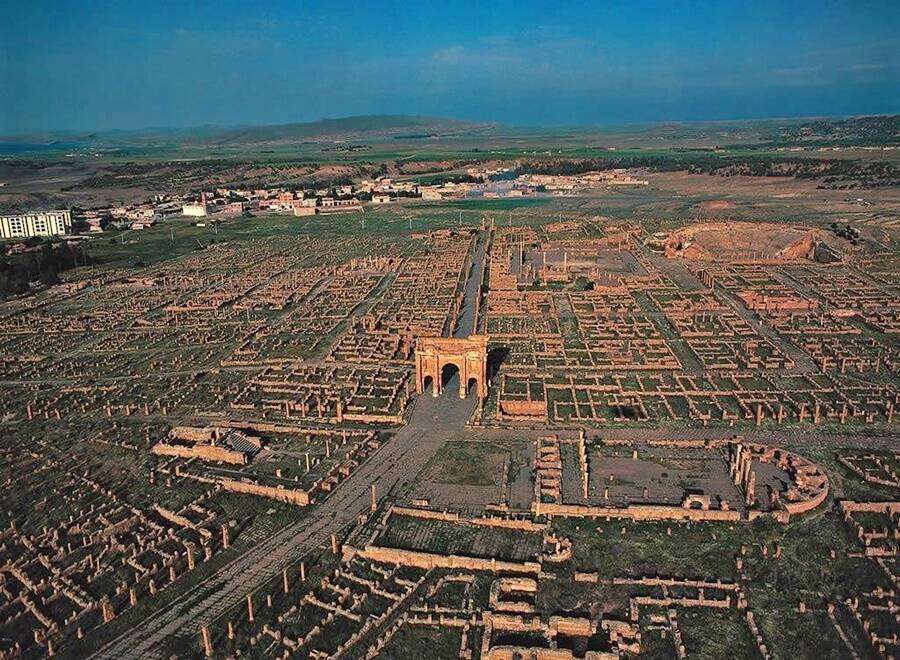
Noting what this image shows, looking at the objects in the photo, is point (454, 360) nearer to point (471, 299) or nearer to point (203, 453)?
point (203, 453)

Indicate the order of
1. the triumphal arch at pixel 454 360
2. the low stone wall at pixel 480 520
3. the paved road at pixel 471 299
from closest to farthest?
the low stone wall at pixel 480 520
the triumphal arch at pixel 454 360
the paved road at pixel 471 299

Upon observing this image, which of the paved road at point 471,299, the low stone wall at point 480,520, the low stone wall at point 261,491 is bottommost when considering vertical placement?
the low stone wall at point 261,491

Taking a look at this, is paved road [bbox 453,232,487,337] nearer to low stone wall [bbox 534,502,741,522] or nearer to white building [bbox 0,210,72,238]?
low stone wall [bbox 534,502,741,522]

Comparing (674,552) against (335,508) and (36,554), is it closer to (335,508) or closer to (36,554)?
(335,508)

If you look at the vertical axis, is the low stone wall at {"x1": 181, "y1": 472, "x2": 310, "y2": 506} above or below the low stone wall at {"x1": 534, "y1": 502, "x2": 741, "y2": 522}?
below

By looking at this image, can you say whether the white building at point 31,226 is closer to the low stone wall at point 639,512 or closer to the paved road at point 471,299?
the paved road at point 471,299

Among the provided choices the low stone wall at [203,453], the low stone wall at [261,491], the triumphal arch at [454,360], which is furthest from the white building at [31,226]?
the low stone wall at [261,491]

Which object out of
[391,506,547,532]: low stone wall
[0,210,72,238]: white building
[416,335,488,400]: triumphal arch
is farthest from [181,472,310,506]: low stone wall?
[0,210,72,238]: white building

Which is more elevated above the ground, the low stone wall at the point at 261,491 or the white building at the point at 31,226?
the white building at the point at 31,226
